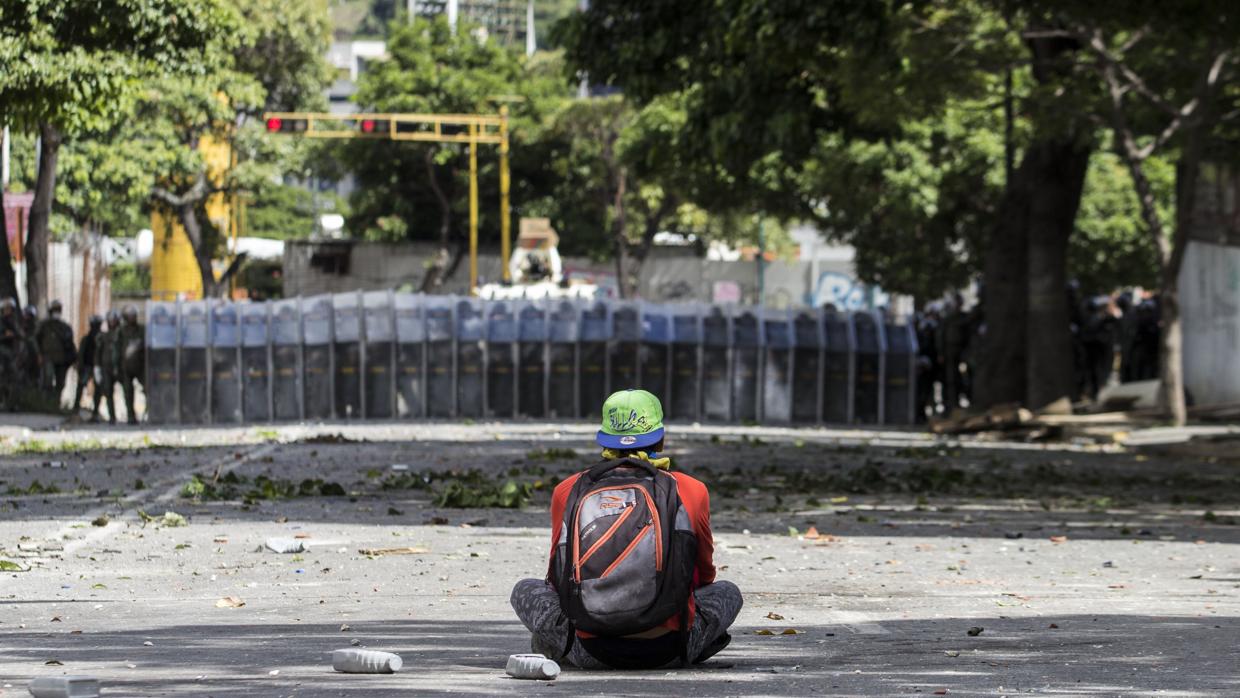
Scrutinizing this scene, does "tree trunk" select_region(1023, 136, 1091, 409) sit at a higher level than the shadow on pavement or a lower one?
higher

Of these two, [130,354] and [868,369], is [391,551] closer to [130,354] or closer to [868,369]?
[130,354]

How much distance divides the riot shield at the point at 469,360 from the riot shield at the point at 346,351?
154 cm

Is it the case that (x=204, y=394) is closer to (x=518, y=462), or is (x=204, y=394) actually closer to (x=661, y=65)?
(x=661, y=65)

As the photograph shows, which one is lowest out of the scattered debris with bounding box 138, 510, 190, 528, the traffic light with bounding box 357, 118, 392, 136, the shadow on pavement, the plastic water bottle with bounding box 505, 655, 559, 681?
the scattered debris with bounding box 138, 510, 190, 528

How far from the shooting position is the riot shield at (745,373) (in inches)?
1276

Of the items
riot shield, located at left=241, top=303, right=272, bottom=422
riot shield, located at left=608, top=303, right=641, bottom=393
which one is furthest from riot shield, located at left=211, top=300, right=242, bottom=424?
riot shield, located at left=608, top=303, right=641, bottom=393

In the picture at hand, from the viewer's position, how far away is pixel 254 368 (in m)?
31.1

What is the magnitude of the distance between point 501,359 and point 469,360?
1.63 ft

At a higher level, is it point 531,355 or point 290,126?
point 290,126

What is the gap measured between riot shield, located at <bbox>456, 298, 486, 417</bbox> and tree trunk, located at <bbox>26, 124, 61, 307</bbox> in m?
7.17

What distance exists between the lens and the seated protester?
23.3 ft

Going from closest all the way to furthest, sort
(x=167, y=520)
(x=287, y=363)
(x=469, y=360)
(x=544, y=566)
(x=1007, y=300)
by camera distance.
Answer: (x=544, y=566), (x=167, y=520), (x=1007, y=300), (x=287, y=363), (x=469, y=360)

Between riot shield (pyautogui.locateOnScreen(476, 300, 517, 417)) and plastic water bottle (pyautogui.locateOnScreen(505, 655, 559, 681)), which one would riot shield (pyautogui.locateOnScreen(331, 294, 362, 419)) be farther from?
plastic water bottle (pyautogui.locateOnScreen(505, 655, 559, 681))

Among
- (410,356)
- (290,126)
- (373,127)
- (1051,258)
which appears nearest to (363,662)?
(1051,258)
